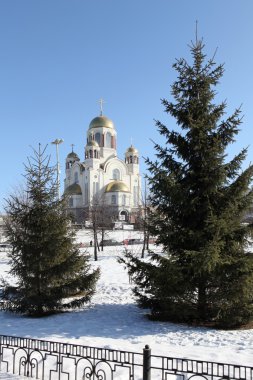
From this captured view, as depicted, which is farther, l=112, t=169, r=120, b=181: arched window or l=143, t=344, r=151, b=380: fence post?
l=112, t=169, r=120, b=181: arched window

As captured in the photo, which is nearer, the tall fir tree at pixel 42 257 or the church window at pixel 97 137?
the tall fir tree at pixel 42 257

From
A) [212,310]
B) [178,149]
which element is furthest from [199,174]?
[212,310]

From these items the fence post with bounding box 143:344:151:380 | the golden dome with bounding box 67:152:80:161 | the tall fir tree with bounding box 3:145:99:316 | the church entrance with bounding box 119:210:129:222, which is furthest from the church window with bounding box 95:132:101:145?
the fence post with bounding box 143:344:151:380

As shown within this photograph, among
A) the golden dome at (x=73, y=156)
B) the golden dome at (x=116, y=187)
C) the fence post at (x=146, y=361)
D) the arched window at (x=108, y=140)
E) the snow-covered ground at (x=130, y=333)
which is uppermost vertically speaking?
the arched window at (x=108, y=140)

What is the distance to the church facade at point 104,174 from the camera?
64.4m

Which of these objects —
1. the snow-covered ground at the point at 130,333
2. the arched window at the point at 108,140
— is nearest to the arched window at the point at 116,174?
the arched window at the point at 108,140

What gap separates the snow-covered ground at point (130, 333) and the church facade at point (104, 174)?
49.5 m

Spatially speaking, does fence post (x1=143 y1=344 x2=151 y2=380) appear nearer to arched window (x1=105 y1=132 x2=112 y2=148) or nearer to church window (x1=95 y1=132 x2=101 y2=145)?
church window (x1=95 y1=132 x2=101 y2=145)

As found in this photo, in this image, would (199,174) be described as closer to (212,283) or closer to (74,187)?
(212,283)

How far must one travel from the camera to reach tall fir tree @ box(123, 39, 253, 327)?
891cm

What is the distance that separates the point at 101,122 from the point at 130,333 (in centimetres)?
6181

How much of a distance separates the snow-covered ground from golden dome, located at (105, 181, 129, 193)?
171ft

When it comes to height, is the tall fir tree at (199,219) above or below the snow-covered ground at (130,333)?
above

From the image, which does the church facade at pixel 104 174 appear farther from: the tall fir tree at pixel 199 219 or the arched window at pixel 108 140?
the tall fir tree at pixel 199 219
